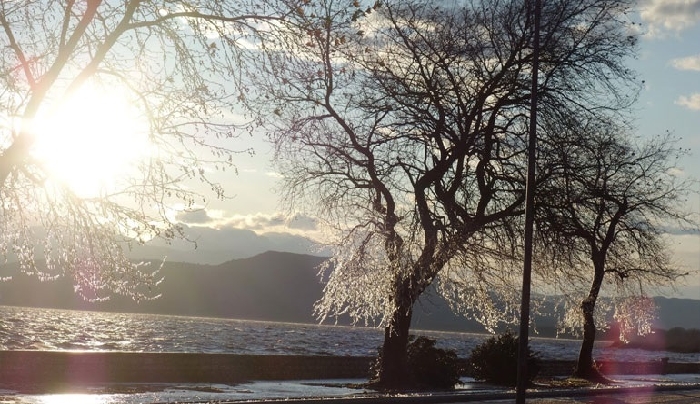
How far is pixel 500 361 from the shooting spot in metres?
37.2

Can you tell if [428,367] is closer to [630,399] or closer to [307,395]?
[307,395]

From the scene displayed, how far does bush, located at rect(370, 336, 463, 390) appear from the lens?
32500 millimetres

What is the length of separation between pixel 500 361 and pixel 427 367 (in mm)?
5576

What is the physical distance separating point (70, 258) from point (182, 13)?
208 inches

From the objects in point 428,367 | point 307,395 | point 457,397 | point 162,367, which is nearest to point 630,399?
point 457,397

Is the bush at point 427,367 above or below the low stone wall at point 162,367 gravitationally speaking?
above

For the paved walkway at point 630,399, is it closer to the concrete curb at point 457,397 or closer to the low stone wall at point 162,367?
the concrete curb at point 457,397

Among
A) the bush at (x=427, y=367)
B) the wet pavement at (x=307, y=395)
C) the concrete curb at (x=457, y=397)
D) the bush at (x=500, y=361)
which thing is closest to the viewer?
the concrete curb at (x=457, y=397)

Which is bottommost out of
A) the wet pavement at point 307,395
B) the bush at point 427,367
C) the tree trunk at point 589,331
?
the wet pavement at point 307,395

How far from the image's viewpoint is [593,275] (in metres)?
40.4

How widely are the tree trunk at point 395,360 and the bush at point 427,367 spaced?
276 mm

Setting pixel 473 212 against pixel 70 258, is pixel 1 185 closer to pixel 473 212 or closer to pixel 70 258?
pixel 70 258

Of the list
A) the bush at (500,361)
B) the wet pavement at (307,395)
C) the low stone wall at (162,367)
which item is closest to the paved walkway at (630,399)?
the wet pavement at (307,395)

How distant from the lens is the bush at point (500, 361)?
3666cm
